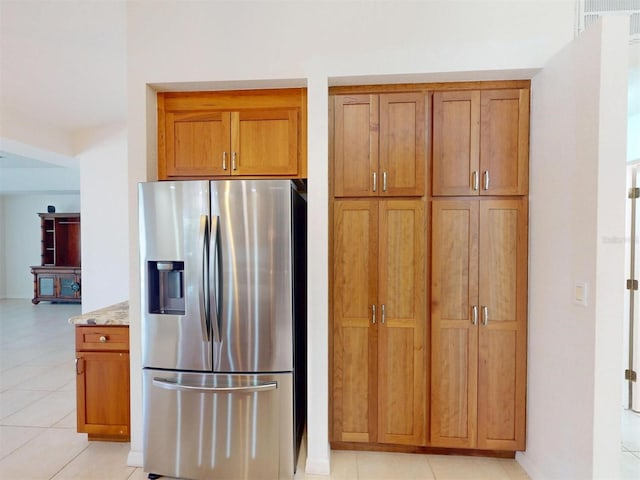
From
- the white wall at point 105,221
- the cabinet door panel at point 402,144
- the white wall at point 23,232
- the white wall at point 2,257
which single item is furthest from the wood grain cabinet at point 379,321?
the white wall at point 2,257

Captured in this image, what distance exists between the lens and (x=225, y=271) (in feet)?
6.07

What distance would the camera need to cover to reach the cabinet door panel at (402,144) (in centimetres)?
205

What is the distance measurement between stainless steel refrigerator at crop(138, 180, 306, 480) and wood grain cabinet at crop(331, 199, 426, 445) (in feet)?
1.22

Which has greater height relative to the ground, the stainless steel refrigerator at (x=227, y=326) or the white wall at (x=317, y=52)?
the white wall at (x=317, y=52)

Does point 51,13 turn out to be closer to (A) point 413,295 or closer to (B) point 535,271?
(A) point 413,295

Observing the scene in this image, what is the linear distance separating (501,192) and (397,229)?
67 centimetres

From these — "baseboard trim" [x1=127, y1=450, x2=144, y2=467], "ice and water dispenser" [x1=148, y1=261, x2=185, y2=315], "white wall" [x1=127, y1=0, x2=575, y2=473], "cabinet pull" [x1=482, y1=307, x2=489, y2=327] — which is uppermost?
"white wall" [x1=127, y1=0, x2=575, y2=473]

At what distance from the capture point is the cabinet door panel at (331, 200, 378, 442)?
2.08 m

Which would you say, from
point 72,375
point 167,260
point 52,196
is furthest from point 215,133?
point 52,196

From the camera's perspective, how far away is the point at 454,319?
6.72 feet

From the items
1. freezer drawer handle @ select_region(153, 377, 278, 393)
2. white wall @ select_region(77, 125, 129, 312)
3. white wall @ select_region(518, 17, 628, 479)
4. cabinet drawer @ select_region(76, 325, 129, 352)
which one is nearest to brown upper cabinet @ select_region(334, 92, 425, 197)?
white wall @ select_region(518, 17, 628, 479)

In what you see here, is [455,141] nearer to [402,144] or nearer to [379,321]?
[402,144]

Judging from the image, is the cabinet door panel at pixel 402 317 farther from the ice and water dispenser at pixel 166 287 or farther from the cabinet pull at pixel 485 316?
the ice and water dispenser at pixel 166 287

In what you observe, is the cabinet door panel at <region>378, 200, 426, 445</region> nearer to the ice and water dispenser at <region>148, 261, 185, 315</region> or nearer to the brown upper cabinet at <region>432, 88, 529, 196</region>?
the brown upper cabinet at <region>432, 88, 529, 196</region>
